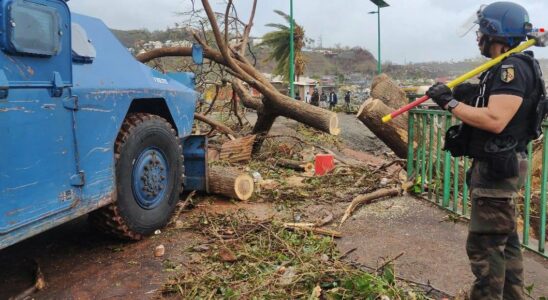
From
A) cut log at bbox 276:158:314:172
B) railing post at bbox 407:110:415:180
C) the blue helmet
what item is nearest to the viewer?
the blue helmet

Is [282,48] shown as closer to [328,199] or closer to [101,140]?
[328,199]

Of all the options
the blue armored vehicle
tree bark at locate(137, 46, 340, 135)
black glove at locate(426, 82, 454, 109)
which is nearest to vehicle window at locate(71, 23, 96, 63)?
the blue armored vehicle

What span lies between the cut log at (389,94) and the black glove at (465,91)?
17.5 ft

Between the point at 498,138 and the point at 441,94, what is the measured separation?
0.40 m

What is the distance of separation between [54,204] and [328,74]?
236 ft

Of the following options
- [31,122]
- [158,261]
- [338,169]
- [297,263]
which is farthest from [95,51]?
[338,169]

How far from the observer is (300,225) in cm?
455

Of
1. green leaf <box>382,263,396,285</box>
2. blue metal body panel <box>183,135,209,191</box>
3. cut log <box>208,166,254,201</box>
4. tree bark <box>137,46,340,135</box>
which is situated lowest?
green leaf <box>382,263,396,285</box>

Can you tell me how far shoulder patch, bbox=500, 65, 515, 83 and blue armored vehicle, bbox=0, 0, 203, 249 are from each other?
2670 millimetres

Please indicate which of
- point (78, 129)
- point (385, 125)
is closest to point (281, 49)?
point (385, 125)

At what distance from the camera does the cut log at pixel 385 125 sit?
6637 millimetres

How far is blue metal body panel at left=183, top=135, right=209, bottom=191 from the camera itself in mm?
5648

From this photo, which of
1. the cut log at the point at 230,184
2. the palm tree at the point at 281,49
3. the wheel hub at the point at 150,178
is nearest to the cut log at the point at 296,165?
the cut log at the point at 230,184

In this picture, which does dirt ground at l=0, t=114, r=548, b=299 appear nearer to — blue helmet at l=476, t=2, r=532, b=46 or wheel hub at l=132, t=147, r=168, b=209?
wheel hub at l=132, t=147, r=168, b=209
